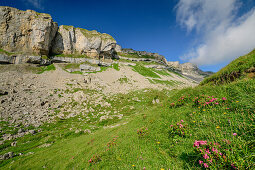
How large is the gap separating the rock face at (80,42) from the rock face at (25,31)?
6.91 metres

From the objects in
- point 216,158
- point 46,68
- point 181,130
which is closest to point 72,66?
point 46,68

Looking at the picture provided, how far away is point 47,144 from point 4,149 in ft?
13.7

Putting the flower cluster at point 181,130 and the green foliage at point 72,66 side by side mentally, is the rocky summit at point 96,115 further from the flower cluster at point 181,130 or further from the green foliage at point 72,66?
the green foliage at point 72,66

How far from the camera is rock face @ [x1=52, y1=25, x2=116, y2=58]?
174 ft

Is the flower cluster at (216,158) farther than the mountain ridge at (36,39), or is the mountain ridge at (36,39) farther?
the mountain ridge at (36,39)

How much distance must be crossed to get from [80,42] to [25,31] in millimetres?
24324

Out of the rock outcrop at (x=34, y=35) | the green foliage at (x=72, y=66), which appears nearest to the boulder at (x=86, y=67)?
the green foliage at (x=72, y=66)

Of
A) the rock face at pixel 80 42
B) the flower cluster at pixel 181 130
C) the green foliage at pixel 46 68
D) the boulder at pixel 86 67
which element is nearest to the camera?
the flower cluster at pixel 181 130

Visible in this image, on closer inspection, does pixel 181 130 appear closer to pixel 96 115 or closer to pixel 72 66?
pixel 96 115

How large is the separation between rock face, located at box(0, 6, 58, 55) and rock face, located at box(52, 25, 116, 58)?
22.7ft

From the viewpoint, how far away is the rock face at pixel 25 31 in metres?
36.7

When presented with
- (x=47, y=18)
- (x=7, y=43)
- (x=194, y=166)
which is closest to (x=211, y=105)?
(x=194, y=166)

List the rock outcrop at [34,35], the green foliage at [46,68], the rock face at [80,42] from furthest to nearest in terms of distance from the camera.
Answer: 1. the rock face at [80,42]
2. the green foliage at [46,68]
3. the rock outcrop at [34,35]

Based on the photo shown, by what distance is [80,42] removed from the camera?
59.8m
